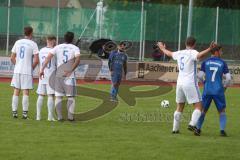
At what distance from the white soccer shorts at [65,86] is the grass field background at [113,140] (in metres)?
0.73

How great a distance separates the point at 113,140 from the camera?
13.7 meters

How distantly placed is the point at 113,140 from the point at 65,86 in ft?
11.2

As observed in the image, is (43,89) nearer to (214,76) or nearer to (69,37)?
(69,37)

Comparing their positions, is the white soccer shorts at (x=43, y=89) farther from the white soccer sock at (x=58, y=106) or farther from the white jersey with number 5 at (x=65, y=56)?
the white jersey with number 5 at (x=65, y=56)

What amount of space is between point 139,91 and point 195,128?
44.2 ft

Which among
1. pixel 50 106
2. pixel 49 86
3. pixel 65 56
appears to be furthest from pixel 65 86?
pixel 65 56

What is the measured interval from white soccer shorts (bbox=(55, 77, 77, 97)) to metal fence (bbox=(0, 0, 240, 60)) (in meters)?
21.1

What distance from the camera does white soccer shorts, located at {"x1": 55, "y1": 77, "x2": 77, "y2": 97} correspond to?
16781mm

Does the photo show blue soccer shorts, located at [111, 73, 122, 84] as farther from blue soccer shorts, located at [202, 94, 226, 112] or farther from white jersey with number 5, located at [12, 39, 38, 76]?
blue soccer shorts, located at [202, 94, 226, 112]

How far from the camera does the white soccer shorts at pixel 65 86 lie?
1678 centimetres

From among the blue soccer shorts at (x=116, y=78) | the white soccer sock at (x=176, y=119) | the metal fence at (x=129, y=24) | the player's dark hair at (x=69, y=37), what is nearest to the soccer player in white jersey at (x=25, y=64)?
the player's dark hair at (x=69, y=37)

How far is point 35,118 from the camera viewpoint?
17484 mm

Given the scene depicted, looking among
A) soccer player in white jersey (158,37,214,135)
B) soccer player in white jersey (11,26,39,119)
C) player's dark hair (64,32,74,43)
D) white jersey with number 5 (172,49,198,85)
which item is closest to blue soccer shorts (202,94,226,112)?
soccer player in white jersey (158,37,214,135)

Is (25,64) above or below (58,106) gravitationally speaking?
above
